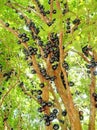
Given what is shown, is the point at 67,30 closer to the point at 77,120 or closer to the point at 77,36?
the point at 77,36

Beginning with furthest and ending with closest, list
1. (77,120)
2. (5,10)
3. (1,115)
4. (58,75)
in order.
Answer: (1,115) → (5,10) → (58,75) → (77,120)

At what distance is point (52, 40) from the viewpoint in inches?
226

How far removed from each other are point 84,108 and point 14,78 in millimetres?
3163

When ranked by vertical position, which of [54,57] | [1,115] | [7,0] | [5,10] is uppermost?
[5,10]

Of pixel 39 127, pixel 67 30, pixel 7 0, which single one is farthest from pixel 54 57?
pixel 39 127

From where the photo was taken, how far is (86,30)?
14.3 feet

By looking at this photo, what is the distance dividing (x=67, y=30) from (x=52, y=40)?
74 cm

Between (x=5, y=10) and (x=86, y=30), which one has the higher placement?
(x=5, y=10)

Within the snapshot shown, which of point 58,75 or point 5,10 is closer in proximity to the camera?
point 58,75

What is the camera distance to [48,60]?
17.8 ft

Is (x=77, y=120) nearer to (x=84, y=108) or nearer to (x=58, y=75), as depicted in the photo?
(x=58, y=75)

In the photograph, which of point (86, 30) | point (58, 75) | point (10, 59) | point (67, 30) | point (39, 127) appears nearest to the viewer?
point (86, 30)

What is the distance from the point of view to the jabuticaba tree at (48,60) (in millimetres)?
4734

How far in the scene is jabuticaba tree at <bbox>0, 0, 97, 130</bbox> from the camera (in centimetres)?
473
